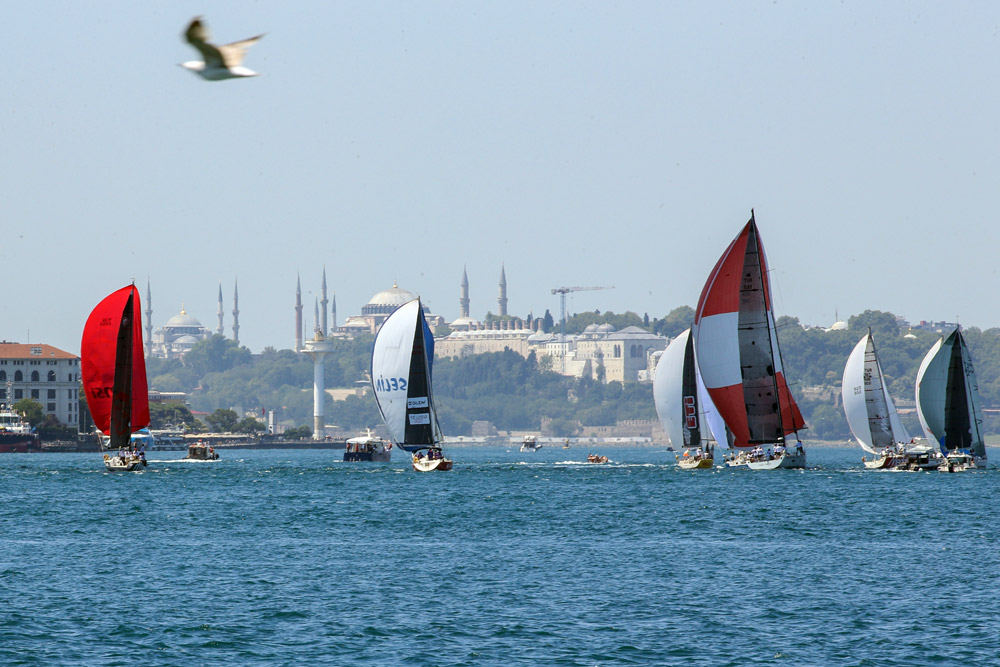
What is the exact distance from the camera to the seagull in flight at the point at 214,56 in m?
12.3

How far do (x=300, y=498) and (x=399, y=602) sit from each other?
30176 millimetres

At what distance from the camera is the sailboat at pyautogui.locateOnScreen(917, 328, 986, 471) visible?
70.9 metres

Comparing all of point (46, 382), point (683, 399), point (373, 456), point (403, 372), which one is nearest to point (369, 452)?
point (373, 456)

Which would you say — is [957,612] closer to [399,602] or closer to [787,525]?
[399,602]

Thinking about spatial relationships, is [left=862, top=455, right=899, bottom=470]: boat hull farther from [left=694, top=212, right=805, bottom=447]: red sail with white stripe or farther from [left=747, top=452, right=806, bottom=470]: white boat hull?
[left=694, top=212, right=805, bottom=447]: red sail with white stripe

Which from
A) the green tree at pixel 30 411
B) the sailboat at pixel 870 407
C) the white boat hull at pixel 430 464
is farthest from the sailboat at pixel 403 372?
the green tree at pixel 30 411

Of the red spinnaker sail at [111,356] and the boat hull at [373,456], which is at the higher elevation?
the red spinnaker sail at [111,356]

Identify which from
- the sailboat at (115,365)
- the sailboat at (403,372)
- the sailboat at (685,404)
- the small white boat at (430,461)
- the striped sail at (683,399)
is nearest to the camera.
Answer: the sailboat at (403,372)

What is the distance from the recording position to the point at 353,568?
34438mm

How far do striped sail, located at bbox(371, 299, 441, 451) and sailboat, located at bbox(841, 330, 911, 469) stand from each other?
795 inches

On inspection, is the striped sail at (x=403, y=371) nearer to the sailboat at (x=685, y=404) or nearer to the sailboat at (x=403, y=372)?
the sailboat at (x=403, y=372)

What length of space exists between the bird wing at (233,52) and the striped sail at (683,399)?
6362cm

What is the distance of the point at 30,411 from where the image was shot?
153125mm

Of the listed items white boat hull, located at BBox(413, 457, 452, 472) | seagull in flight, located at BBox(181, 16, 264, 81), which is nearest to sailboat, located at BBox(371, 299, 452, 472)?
white boat hull, located at BBox(413, 457, 452, 472)
